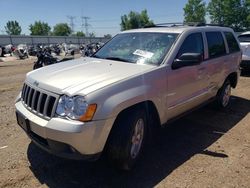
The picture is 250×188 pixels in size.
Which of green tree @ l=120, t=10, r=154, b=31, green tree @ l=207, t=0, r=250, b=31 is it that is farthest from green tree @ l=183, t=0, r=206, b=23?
green tree @ l=120, t=10, r=154, b=31

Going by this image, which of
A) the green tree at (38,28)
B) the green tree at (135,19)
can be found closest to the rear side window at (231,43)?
the green tree at (135,19)

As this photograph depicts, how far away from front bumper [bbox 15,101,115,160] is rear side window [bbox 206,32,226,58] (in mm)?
2990

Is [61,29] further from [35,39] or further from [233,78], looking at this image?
[233,78]

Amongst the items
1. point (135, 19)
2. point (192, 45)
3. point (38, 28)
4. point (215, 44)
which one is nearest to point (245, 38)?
point (215, 44)

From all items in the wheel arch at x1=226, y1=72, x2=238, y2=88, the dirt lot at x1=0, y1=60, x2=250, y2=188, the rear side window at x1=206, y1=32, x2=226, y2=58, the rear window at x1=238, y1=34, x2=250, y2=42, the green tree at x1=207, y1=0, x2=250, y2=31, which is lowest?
the dirt lot at x1=0, y1=60, x2=250, y2=188

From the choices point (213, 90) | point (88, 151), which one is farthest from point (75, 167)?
point (213, 90)

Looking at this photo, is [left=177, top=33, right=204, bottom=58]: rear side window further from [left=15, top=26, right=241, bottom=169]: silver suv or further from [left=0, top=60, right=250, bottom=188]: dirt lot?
Answer: [left=0, top=60, right=250, bottom=188]: dirt lot

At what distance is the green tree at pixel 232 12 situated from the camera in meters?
59.9

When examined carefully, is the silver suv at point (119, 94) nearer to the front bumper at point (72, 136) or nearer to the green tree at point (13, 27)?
the front bumper at point (72, 136)

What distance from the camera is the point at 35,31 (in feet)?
310

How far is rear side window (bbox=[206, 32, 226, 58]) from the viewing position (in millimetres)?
5527

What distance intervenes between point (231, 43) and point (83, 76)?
410 cm

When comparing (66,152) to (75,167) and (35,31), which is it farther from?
(35,31)

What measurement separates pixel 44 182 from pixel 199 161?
6.81 feet
